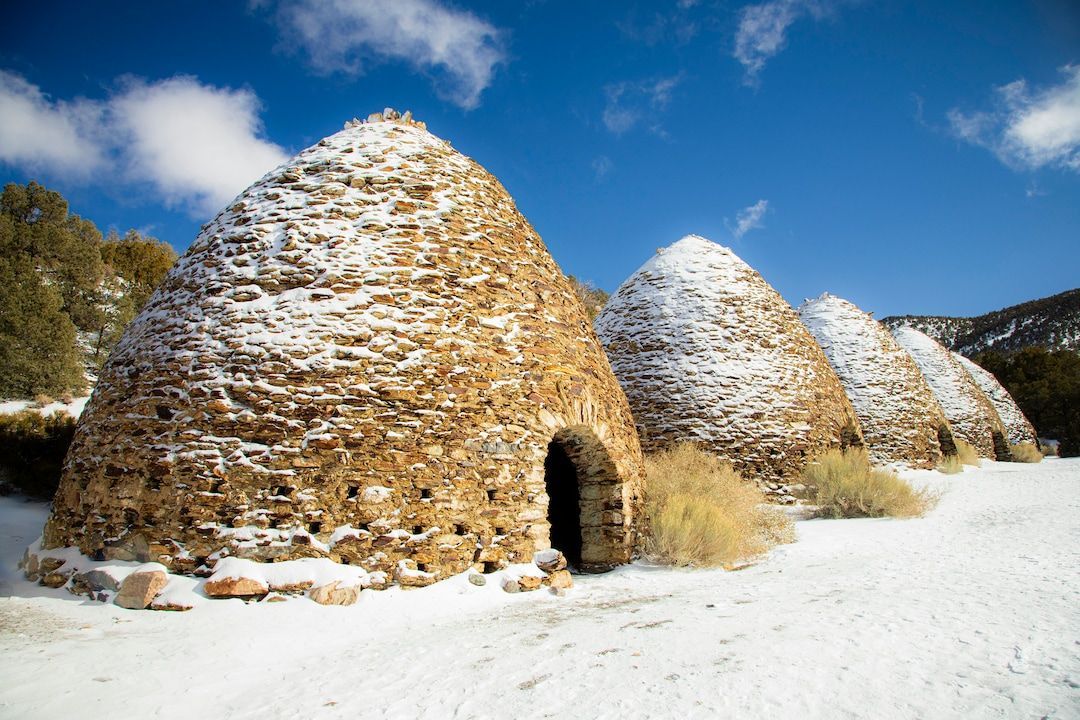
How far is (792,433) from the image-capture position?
29.3 feet

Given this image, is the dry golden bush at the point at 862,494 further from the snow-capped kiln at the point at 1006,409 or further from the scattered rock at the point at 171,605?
the snow-capped kiln at the point at 1006,409

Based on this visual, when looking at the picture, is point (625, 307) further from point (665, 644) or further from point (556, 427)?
point (665, 644)

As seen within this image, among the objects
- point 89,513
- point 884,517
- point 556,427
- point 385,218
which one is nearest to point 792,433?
point 884,517

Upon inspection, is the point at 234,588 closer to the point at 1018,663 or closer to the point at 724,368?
the point at 1018,663

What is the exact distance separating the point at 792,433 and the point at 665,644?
7.15 metres

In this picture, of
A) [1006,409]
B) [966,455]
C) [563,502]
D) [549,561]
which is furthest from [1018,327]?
[549,561]

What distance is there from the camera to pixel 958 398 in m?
17.5

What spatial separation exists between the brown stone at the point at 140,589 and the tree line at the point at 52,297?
35.5 feet

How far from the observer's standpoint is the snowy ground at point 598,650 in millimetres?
2004

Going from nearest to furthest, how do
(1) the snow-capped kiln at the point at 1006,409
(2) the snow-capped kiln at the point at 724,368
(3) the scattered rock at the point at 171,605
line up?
1. (3) the scattered rock at the point at 171,605
2. (2) the snow-capped kiln at the point at 724,368
3. (1) the snow-capped kiln at the point at 1006,409

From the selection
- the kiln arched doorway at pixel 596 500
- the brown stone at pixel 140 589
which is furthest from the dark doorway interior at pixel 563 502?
the brown stone at pixel 140 589

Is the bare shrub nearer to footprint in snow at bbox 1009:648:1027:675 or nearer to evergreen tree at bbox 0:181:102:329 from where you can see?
footprint in snow at bbox 1009:648:1027:675

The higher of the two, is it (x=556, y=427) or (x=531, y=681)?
(x=556, y=427)

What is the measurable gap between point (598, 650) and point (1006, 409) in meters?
25.4
